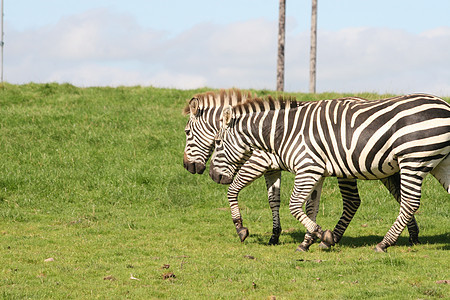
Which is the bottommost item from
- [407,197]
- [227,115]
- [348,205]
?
[348,205]

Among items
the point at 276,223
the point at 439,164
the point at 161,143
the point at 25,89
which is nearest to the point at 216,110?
the point at 276,223

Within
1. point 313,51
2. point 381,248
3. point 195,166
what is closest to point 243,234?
point 195,166

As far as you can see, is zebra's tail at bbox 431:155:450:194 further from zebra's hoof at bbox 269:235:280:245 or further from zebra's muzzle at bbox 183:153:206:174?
zebra's muzzle at bbox 183:153:206:174

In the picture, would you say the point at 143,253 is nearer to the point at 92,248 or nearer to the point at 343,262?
the point at 92,248

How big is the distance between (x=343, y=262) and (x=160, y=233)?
14.3 feet

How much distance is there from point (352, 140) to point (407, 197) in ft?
4.12

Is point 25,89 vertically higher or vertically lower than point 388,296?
higher

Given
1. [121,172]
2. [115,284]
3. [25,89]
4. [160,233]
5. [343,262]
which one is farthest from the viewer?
[25,89]

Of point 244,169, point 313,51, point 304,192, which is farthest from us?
point 313,51

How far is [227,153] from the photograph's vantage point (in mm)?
11008

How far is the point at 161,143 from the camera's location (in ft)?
63.3

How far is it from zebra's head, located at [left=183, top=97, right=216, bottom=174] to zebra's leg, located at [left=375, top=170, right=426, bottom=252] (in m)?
4.18

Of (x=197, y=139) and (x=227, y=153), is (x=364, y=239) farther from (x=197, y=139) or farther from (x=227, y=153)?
(x=197, y=139)

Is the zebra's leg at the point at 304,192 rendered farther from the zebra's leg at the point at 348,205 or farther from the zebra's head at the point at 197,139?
the zebra's head at the point at 197,139
